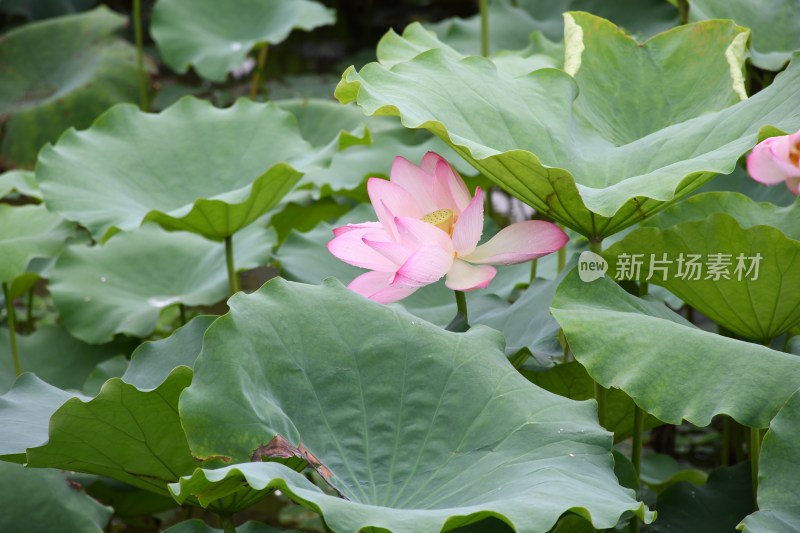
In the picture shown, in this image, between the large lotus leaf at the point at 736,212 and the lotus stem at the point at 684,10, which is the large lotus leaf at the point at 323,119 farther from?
the large lotus leaf at the point at 736,212

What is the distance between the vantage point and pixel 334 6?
4422 mm

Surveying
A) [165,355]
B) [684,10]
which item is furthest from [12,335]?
[684,10]

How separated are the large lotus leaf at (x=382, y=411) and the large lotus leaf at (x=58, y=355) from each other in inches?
35.2

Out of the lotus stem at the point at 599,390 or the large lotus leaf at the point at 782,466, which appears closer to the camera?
the large lotus leaf at the point at 782,466

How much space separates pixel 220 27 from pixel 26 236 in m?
1.31

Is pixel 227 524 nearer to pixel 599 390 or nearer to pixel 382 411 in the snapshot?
pixel 382 411

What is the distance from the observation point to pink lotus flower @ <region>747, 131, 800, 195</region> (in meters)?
1.11

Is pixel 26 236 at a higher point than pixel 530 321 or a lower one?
lower

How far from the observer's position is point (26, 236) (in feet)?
5.99

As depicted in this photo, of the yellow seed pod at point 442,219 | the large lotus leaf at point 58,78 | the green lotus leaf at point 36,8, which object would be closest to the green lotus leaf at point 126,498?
the yellow seed pod at point 442,219

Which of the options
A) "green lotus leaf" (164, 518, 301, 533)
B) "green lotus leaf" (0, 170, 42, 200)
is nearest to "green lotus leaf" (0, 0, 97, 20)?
"green lotus leaf" (0, 170, 42, 200)

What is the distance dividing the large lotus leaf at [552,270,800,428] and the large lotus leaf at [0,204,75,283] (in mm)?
1036

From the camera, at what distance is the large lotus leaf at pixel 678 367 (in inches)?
37.4

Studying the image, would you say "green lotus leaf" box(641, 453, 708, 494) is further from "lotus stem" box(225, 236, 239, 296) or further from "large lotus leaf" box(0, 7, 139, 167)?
"large lotus leaf" box(0, 7, 139, 167)
